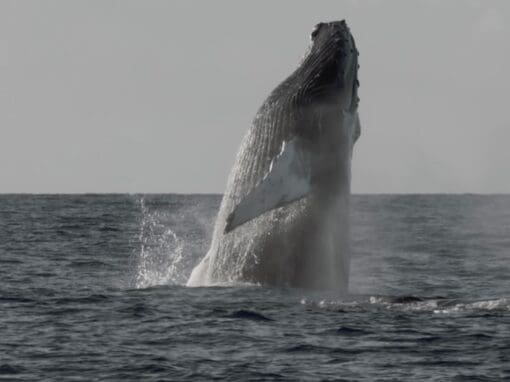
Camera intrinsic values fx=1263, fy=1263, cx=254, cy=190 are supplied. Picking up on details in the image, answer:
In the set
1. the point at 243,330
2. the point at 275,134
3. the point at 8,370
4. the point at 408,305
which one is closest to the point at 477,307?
the point at 408,305

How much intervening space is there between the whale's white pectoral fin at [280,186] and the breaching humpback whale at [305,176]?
48 mm

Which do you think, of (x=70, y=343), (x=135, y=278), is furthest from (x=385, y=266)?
(x=70, y=343)

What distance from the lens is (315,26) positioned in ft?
63.2

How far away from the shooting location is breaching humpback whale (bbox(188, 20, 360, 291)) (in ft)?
59.7

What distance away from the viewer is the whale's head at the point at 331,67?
60.6ft

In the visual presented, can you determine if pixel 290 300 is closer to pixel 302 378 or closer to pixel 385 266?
pixel 302 378

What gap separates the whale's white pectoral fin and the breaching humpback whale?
5 cm

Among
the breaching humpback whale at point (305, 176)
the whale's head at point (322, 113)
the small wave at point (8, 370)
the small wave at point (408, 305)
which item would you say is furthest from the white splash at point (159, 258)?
the small wave at point (8, 370)

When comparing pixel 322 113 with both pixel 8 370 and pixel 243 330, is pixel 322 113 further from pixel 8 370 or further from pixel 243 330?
pixel 8 370

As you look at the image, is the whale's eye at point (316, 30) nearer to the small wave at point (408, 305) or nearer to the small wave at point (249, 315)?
Answer: the small wave at point (408, 305)

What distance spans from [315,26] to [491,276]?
9.36 metres

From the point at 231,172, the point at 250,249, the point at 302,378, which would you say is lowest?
the point at 302,378

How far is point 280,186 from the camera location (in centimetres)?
1731

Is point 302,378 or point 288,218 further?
point 288,218
